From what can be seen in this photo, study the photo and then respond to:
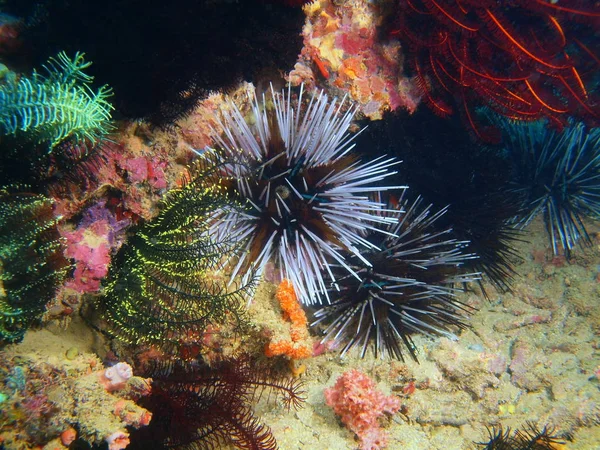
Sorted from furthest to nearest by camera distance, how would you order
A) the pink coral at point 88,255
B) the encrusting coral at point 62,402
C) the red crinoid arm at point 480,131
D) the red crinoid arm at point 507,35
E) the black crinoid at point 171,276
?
the red crinoid arm at point 480,131, the red crinoid arm at point 507,35, the black crinoid at point 171,276, the pink coral at point 88,255, the encrusting coral at point 62,402

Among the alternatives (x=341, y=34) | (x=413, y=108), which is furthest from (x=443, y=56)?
(x=341, y=34)

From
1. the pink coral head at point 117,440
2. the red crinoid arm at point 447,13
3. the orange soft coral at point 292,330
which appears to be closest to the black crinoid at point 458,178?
the red crinoid arm at point 447,13

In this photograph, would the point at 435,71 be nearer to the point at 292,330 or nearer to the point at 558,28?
the point at 558,28

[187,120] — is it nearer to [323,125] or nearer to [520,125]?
[323,125]

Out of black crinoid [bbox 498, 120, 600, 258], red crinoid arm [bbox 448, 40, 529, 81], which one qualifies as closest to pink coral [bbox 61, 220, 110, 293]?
red crinoid arm [bbox 448, 40, 529, 81]

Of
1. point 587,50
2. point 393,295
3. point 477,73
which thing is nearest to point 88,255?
point 393,295

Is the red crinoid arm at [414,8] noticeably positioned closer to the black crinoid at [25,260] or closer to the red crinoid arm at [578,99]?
the red crinoid arm at [578,99]
